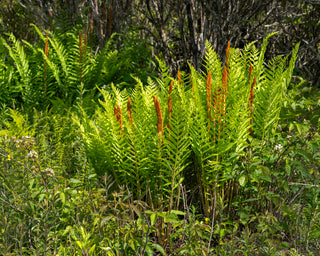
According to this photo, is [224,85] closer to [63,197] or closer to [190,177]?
[190,177]

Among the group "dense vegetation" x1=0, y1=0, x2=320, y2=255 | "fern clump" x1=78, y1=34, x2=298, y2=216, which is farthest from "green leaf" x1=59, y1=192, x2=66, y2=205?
"fern clump" x1=78, y1=34, x2=298, y2=216

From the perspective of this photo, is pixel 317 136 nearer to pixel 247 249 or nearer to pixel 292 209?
pixel 292 209

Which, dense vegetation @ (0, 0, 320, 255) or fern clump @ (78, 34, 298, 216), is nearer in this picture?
dense vegetation @ (0, 0, 320, 255)

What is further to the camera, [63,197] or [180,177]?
[180,177]

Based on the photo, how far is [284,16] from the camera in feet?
14.4

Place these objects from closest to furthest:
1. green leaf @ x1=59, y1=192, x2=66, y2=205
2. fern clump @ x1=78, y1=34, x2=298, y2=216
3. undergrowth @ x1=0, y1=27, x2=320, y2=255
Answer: green leaf @ x1=59, y1=192, x2=66, y2=205 < undergrowth @ x1=0, y1=27, x2=320, y2=255 < fern clump @ x1=78, y1=34, x2=298, y2=216

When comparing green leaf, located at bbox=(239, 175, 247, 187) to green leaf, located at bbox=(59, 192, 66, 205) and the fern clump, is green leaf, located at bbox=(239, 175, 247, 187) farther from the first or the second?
green leaf, located at bbox=(59, 192, 66, 205)

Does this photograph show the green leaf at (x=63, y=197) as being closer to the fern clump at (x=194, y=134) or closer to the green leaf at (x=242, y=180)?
the fern clump at (x=194, y=134)

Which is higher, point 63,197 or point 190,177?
point 63,197

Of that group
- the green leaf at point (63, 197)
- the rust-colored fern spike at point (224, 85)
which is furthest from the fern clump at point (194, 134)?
the green leaf at point (63, 197)

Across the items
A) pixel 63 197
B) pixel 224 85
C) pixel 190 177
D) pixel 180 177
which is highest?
pixel 224 85

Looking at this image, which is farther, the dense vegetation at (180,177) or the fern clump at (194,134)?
the fern clump at (194,134)

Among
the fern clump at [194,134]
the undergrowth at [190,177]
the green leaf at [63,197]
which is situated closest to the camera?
the green leaf at [63,197]

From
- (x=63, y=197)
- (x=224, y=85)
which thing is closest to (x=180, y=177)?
(x=224, y=85)
